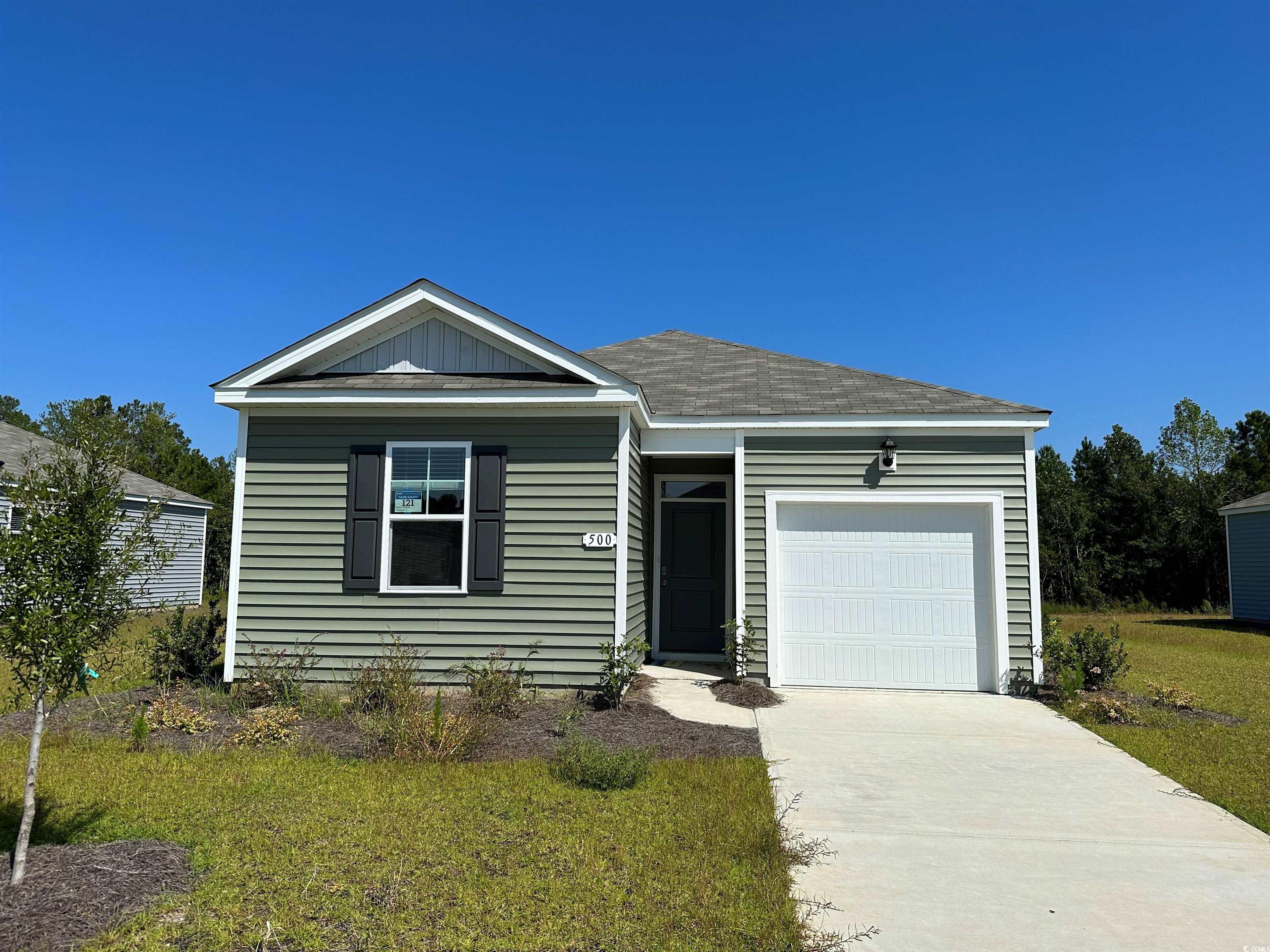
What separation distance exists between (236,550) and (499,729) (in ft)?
12.0

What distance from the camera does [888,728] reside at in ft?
21.8

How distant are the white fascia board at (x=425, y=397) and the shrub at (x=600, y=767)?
354 cm

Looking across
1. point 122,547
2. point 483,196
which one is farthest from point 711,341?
point 122,547

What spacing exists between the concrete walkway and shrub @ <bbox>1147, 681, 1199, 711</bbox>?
160 cm

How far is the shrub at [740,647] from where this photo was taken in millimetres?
8242

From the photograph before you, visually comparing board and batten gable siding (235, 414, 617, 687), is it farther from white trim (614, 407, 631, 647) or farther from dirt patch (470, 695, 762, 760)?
dirt patch (470, 695, 762, 760)

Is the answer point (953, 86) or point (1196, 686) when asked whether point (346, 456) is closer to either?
point (953, 86)

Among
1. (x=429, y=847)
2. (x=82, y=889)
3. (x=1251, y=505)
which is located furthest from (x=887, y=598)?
(x=1251, y=505)

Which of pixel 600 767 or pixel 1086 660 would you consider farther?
pixel 1086 660

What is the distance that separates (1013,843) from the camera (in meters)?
4.10

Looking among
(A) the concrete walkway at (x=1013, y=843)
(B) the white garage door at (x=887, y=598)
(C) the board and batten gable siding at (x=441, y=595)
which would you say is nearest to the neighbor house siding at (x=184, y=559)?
(C) the board and batten gable siding at (x=441, y=595)

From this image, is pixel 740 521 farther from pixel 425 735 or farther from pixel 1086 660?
pixel 425 735

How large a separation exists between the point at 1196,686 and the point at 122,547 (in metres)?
10.9

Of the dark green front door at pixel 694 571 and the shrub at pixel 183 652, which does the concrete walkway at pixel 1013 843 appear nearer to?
the dark green front door at pixel 694 571
